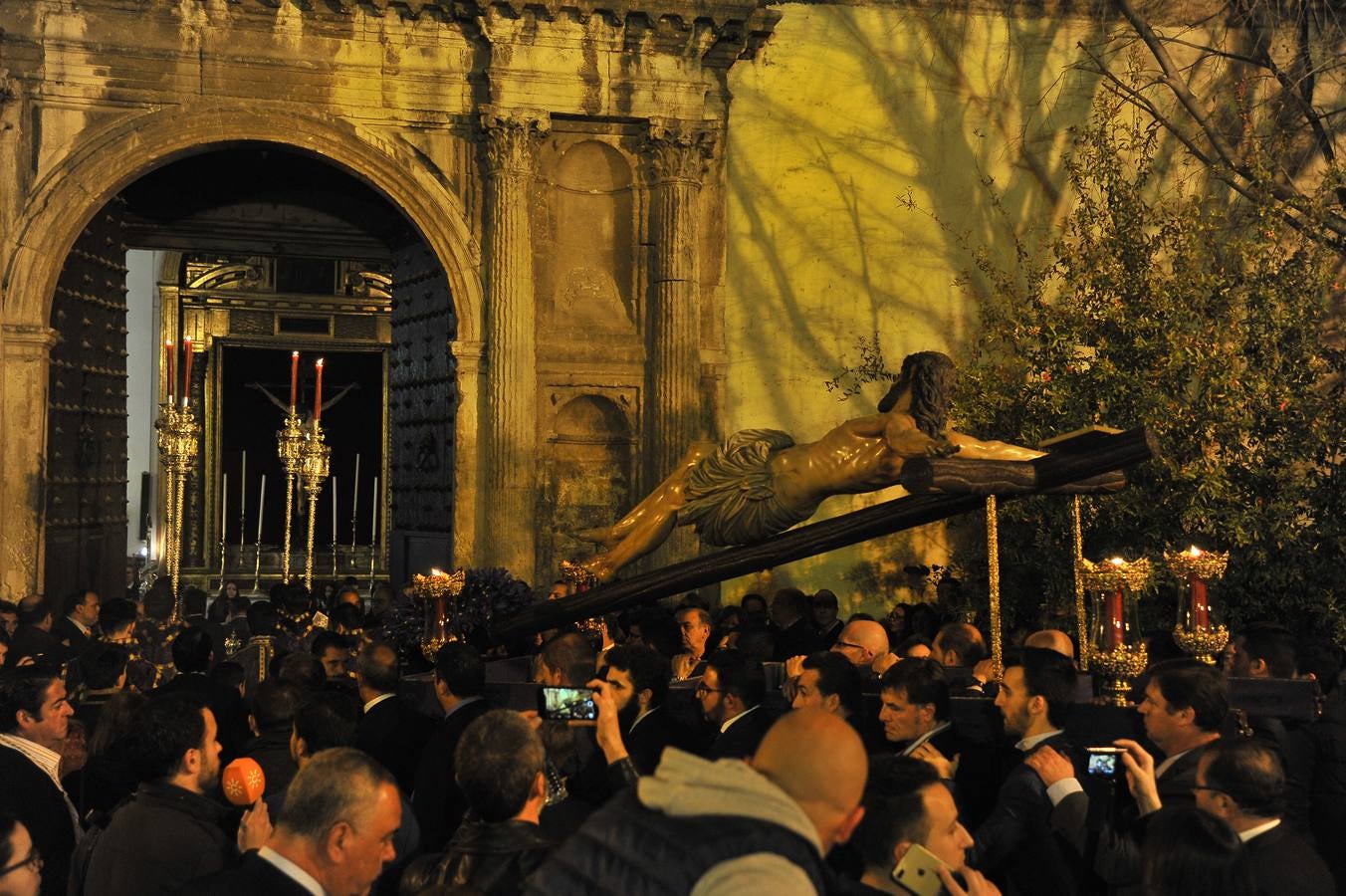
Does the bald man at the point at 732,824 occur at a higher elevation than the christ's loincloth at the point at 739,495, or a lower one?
lower

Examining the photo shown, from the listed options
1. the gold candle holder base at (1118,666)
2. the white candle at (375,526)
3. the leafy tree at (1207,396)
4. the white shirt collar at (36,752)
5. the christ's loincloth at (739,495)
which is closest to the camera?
the white shirt collar at (36,752)

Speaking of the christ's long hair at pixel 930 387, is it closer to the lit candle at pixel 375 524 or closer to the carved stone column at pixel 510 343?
the carved stone column at pixel 510 343

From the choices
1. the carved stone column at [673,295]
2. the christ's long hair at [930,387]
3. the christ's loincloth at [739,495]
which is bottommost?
the christ's loincloth at [739,495]

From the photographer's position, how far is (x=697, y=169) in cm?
1630

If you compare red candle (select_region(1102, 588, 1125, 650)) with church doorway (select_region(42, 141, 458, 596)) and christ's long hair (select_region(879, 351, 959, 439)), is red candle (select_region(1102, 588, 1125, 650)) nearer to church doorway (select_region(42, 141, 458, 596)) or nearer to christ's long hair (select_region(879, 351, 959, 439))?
christ's long hair (select_region(879, 351, 959, 439))

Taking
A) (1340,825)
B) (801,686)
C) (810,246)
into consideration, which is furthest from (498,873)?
(810,246)

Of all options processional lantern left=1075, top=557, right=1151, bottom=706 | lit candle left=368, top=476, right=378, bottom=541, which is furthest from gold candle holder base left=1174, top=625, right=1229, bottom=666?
lit candle left=368, top=476, right=378, bottom=541

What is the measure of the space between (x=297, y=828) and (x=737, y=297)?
45.1ft

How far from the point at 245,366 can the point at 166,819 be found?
2074cm

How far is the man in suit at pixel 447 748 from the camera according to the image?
19.3ft

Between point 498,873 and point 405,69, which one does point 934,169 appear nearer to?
point 405,69

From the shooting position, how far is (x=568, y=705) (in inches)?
214

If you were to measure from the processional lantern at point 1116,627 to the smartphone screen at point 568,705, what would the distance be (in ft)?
8.37

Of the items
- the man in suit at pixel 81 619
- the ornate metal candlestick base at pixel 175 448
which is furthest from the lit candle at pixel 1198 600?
the man in suit at pixel 81 619
